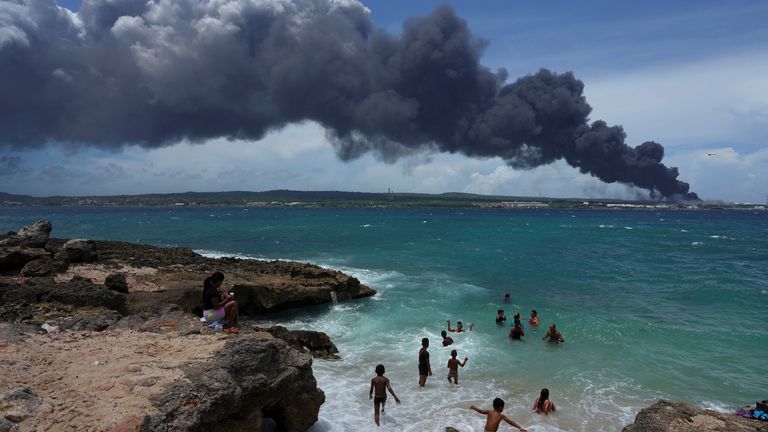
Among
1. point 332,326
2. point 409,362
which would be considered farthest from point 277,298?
point 409,362

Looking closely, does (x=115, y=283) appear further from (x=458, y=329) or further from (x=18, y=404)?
(x=458, y=329)

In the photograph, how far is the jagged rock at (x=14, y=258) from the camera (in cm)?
1941

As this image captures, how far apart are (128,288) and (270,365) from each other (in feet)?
41.7

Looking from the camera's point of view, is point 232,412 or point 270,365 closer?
point 232,412

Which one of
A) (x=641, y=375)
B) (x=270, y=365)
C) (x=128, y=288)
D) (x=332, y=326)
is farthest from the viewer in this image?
(x=332, y=326)

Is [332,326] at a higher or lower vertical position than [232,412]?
lower

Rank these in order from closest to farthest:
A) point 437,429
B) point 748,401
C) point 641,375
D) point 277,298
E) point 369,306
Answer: point 437,429 → point 748,401 → point 641,375 → point 277,298 → point 369,306

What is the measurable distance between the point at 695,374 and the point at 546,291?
582 inches

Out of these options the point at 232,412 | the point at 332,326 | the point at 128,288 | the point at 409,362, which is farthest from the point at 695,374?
the point at 128,288

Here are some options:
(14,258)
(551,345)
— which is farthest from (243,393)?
(14,258)

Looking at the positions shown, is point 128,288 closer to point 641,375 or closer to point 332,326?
point 332,326

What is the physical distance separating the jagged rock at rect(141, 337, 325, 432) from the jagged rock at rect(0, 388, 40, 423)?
163 centimetres

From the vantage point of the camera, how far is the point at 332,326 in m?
20.8

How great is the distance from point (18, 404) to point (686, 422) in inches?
441
